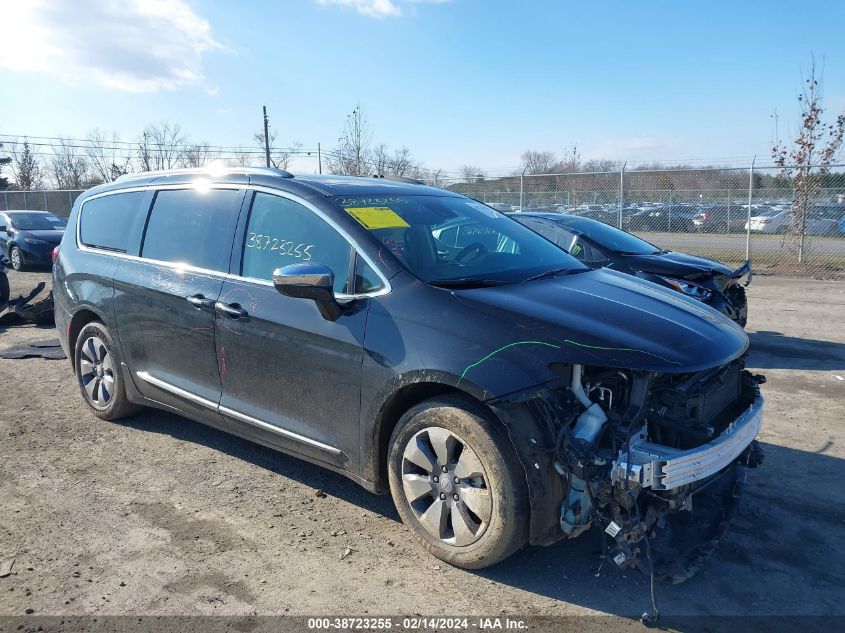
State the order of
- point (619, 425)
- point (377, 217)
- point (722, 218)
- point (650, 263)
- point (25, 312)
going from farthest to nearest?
point (722, 218) → point (25, 312) → point (650, 263) → point (377, 217) → point (619, 425)

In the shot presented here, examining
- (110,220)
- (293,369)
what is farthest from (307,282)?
(110,220)

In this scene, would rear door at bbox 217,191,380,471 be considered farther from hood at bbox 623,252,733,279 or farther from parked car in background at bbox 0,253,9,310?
parked car in background at bbox 0,253,9,310

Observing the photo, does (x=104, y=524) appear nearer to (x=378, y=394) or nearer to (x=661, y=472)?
(x=378, y=394)

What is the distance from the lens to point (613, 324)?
3.18 meters

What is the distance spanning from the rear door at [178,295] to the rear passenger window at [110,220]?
9.4 inches

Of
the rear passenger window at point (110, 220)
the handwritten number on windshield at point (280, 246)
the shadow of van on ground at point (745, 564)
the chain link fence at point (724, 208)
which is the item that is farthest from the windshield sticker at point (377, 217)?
the chain link fence at point (724, 208)

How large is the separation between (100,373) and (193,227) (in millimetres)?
1621

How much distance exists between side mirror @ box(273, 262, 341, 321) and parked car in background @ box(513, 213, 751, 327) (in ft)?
12.3

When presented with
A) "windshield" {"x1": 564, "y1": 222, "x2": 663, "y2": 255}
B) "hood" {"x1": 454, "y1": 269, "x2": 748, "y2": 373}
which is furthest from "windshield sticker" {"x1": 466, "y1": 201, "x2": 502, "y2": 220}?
"windshield" {"x1": 564, "y1": 222, "x2": 663, "y2": 255}

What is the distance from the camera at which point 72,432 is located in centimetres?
515

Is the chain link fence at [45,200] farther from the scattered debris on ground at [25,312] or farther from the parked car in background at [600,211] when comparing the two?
the scattered debris on ground at [25,312]

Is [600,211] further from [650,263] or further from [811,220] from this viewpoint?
[650,263]

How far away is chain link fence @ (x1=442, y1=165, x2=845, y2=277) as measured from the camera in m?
15.8

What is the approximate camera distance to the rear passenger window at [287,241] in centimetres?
370
